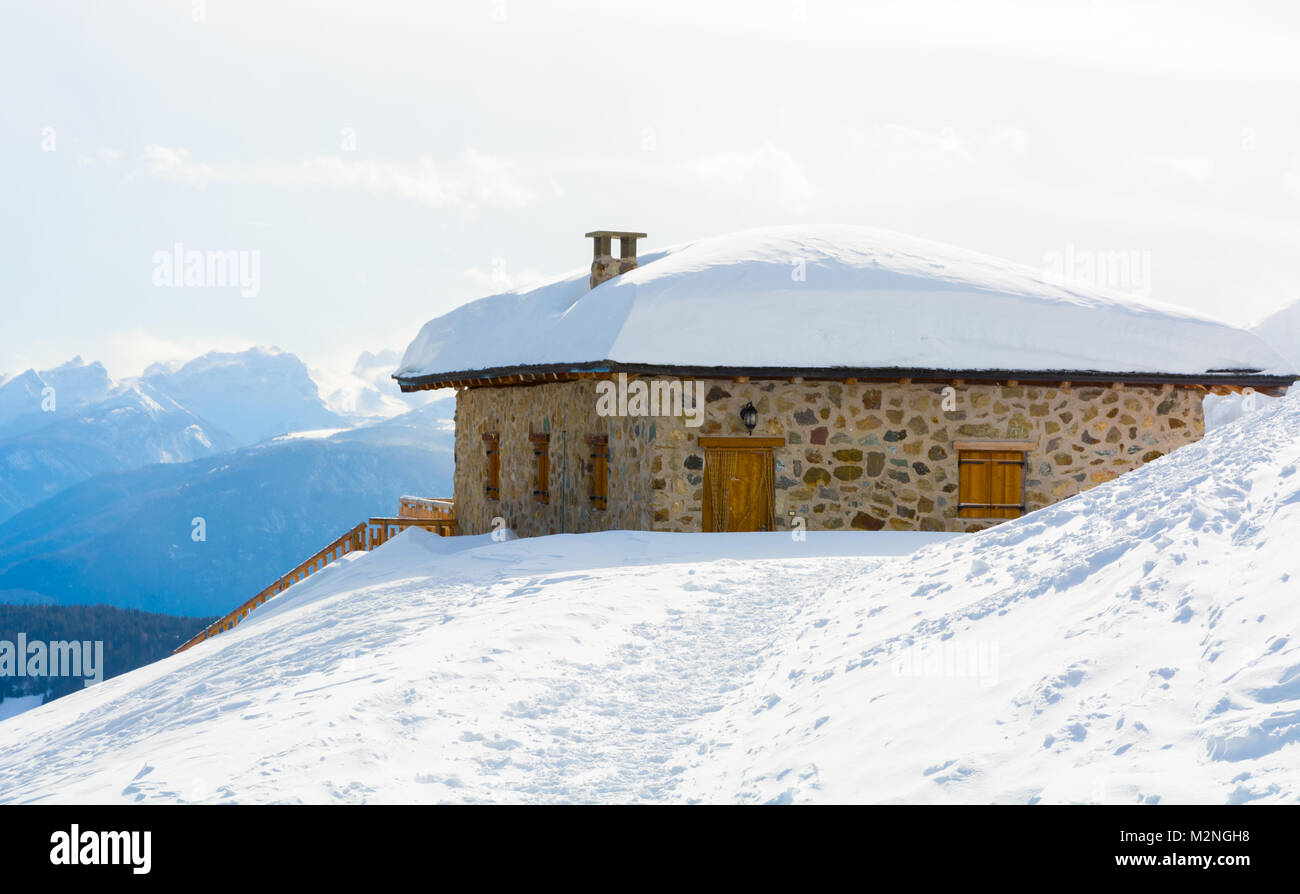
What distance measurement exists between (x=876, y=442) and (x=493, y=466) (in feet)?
26.0

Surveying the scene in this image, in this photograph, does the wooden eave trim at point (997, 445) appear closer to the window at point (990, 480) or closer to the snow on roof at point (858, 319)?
the window at point (990, 480)

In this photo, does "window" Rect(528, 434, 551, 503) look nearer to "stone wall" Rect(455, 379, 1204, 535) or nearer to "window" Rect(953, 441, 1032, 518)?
"stone wall" Rect(455, 379, 1204, 535)

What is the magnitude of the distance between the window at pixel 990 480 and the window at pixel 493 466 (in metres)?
8.45

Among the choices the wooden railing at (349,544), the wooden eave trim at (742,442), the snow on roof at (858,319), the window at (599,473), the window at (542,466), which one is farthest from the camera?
the wooden railing at (349,544)

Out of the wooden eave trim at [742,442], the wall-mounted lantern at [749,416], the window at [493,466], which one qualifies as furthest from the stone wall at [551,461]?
the wall-mounted lantern at [749,416]

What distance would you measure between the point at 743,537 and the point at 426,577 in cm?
377

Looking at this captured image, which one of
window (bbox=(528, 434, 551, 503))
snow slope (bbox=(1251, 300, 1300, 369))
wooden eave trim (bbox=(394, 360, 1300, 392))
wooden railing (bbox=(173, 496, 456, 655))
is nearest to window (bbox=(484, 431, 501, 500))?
wooden railing (bbox=(173, 496, 456, 655))

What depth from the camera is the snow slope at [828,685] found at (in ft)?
18.5

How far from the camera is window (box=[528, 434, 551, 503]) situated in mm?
18953

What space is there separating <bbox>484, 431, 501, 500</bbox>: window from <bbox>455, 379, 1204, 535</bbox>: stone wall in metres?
3.95

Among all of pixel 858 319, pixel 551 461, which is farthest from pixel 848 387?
pixel 551 461
